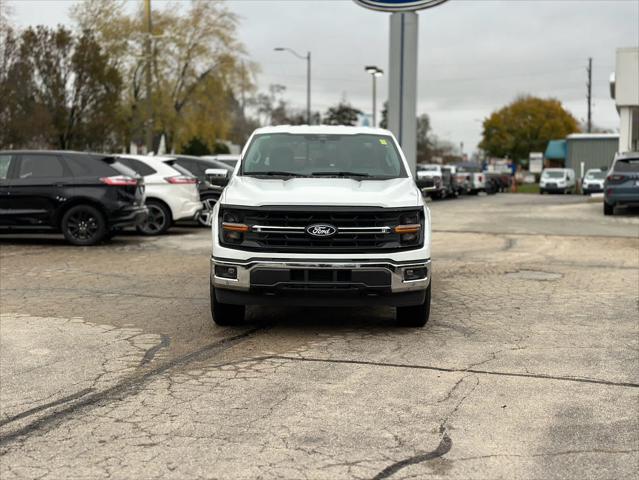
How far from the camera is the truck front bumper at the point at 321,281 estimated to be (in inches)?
274

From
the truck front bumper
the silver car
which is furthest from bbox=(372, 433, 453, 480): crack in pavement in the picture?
the silver car

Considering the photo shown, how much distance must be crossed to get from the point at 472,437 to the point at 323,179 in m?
3.71

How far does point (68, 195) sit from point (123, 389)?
30.1ft

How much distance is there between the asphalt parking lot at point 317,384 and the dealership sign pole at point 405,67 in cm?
766

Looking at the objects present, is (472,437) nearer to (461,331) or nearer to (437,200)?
(461,331)

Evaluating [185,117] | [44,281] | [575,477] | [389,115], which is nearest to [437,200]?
[185,117]

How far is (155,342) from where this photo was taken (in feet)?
23.3

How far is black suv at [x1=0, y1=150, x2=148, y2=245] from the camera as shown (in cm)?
1415

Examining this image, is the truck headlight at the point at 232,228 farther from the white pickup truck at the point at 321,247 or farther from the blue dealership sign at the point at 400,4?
the blue dealership sign at the point at 400,4

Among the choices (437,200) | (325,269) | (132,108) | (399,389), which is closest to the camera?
(399,389)

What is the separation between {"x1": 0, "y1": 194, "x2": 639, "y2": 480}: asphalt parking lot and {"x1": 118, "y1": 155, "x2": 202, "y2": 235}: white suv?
19.8 feet

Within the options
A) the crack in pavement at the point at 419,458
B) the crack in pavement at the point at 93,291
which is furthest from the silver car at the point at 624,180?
the crack in pavement at the point at 419,458

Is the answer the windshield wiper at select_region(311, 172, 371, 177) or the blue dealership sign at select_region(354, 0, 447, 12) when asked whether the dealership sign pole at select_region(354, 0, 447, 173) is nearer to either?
the blue dealership sign at select_region(354, 0, 447, 12)

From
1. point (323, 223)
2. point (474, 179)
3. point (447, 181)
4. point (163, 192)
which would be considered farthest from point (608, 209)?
point (474, 179)
